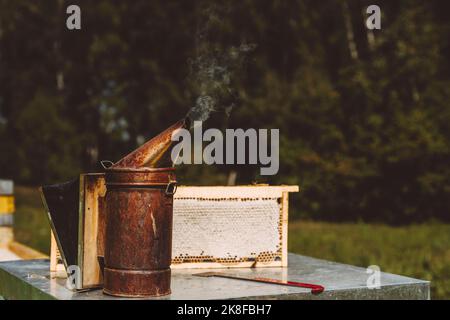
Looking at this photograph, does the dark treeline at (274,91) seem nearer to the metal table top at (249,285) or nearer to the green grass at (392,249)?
the green grass at (392,249)

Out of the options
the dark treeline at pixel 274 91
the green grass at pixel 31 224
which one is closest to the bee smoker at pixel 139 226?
the green grass at pixel 31 224

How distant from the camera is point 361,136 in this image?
20750 mm

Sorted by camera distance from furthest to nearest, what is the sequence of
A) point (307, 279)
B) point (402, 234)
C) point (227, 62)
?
point (402, 234) → point (227, 62) → point (307, 279)

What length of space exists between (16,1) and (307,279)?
25.7 metres

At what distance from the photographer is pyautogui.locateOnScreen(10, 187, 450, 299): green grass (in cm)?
967

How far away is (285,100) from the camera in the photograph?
22641 mm

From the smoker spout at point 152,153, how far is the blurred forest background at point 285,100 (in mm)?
8424

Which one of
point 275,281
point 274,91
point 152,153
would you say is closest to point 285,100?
point 274,91

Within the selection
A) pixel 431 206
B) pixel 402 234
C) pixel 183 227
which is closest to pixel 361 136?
pixel 431 206

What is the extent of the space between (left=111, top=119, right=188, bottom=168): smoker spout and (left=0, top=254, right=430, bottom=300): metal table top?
621 mm

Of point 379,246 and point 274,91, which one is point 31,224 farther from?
point 274,91

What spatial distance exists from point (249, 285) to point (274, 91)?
1920cm

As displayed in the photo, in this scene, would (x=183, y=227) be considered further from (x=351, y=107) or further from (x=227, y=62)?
(x=351, y=107)

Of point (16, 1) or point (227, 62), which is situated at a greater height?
point (16, 1)
